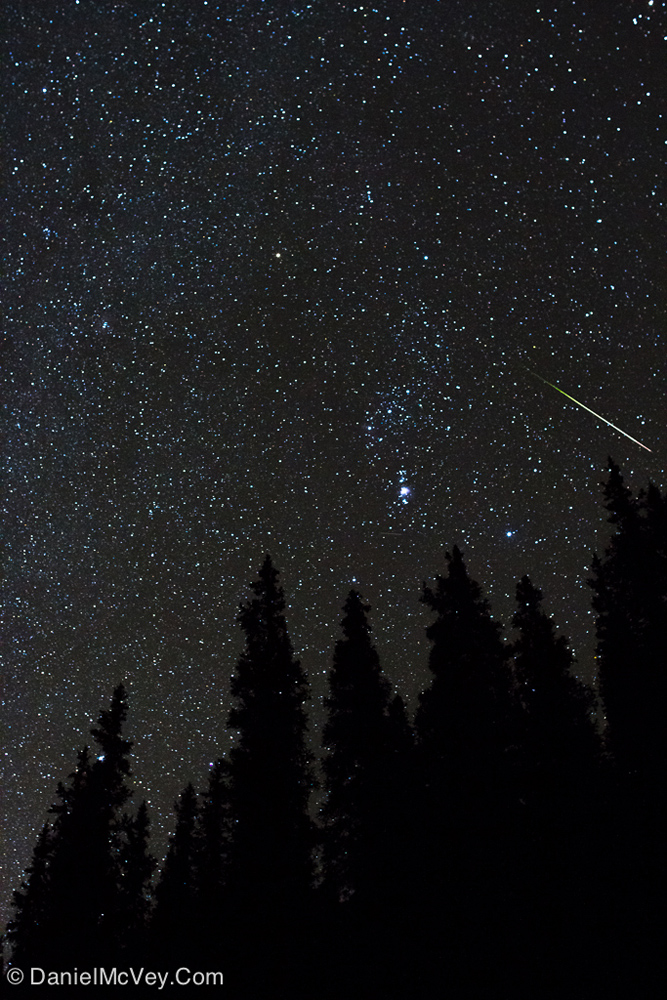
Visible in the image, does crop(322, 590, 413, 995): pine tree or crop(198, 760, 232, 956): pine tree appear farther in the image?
crop(322, 590, 413, 995): pine tree

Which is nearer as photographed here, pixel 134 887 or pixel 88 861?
pixel 88 861

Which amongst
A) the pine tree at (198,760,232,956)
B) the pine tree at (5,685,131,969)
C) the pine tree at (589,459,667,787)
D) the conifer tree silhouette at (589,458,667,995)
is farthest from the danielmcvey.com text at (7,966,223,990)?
the pine tree at (589,459,667,787)

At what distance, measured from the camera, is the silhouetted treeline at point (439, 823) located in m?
13.0

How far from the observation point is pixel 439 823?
1543cm

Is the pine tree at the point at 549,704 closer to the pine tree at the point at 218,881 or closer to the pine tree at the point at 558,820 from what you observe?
the pine tree at the point at 558,820

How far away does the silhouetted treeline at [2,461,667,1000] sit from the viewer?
511 inches

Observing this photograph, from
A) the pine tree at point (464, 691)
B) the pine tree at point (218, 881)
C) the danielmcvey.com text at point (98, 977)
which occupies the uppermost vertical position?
the pine tree at point (464, 691)

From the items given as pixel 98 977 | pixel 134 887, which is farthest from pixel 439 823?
pixel 134 887

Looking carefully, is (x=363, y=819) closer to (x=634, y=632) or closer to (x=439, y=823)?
(x=439, y=823)

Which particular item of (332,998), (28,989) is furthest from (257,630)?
(28,989)

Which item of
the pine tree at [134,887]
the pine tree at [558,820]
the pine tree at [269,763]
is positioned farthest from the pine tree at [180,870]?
the pine tree at [558,820]

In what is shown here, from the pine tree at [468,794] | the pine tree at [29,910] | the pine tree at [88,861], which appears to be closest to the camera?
the pine tree at [468,794]

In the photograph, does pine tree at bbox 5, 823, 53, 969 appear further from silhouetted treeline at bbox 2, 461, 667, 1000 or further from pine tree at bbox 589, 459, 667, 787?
pine tree at bbox 589, 459, 667, 787

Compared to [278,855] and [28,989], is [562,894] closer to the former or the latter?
[278,855]
